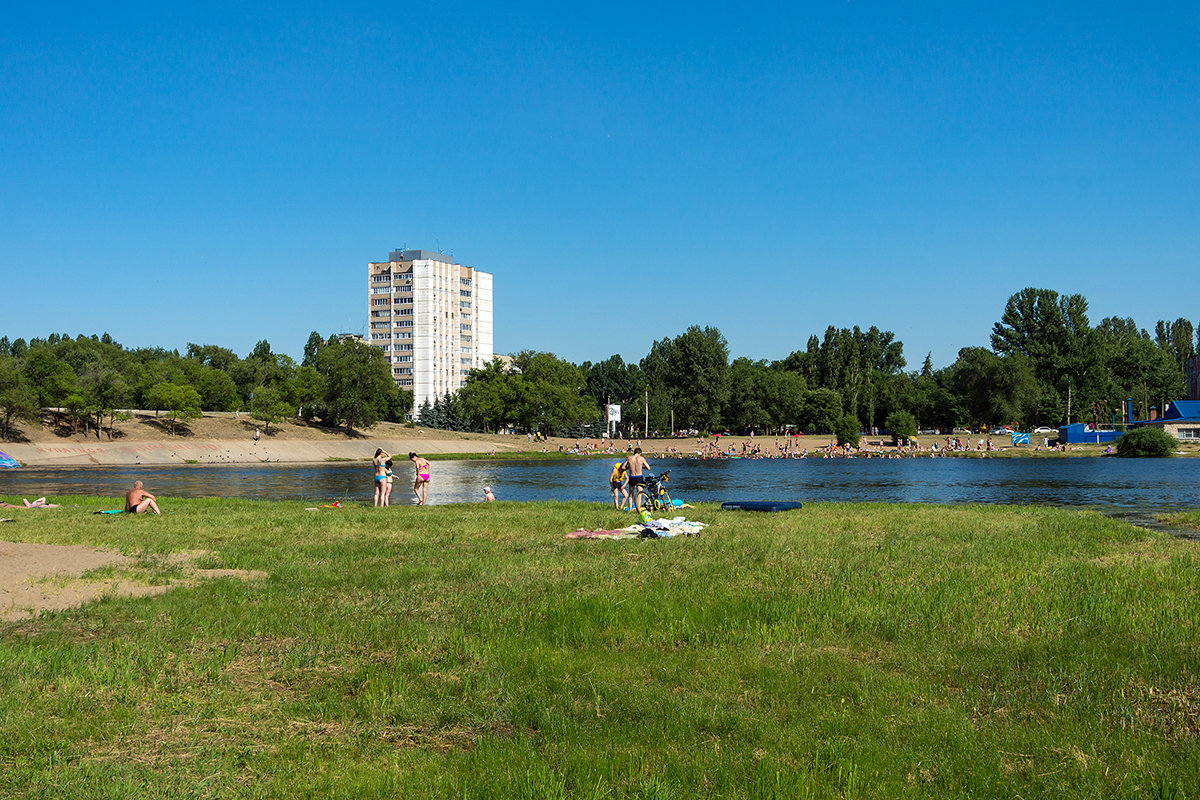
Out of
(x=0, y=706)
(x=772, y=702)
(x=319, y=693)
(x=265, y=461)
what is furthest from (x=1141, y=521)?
(x=265, y=461)

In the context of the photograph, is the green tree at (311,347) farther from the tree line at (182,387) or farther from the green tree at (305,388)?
the green tree at (305,388)

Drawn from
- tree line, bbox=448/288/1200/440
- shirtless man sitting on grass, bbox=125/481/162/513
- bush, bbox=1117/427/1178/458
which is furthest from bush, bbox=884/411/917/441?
shirtless man sitting on grass, bbox=125/481/162/513

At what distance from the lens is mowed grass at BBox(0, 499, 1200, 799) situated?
5.91m

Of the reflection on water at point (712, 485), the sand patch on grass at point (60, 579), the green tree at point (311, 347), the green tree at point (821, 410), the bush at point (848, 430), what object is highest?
the green tree at point (311, 347)

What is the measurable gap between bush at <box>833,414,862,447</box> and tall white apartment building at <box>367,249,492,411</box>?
83851 millimetres

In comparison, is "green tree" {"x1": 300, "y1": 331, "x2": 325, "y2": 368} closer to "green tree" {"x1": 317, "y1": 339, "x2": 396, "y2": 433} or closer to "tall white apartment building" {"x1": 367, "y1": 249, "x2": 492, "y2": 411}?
"tall white apartment building" {"x1": 367, "y1": 249, "x2": 492, "y2": 411}

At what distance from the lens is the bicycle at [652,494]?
25.9m

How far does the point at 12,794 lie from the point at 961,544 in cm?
1635

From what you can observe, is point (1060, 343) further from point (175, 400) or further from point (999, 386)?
point (175, 400)

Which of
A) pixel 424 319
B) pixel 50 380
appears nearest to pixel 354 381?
pixel 50 380

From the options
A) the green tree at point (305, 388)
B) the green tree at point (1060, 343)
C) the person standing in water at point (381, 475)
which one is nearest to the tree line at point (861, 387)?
the green tree at point (1060, 343)

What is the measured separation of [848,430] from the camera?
130m

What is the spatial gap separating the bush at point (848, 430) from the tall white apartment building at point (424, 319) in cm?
8385

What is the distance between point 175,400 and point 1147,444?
113m
